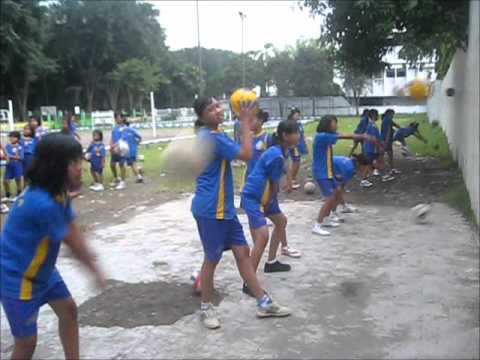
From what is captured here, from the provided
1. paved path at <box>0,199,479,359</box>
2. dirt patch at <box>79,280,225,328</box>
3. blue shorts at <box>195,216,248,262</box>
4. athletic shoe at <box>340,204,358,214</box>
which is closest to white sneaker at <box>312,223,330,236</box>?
paved path at <box>0,199,479,359</box>

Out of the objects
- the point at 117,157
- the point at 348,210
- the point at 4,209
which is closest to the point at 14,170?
the point at 4,209

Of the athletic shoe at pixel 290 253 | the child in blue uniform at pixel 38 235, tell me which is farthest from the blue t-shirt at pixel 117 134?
the child in blue uniform at pixel 38 235

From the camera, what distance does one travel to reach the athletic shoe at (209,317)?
4414mm

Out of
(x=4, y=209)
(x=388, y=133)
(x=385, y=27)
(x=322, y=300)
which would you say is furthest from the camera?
(x=388, y=133)

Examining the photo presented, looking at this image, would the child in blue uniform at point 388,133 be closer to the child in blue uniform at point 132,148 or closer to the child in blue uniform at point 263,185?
the child in blue uniform at point 132,148

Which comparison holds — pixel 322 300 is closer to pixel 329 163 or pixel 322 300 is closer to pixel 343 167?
pixel 329 163

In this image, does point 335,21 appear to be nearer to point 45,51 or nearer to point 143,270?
point 143,270

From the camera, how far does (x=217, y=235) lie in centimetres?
444

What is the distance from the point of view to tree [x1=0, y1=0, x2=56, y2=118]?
1759 inches

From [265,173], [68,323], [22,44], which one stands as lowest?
[68,323]

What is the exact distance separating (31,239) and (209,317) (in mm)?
1829

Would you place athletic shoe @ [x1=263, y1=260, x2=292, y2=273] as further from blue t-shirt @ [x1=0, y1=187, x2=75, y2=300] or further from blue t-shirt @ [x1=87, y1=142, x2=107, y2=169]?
blue t-shirt @ [x1=87, y1=142, x2=107, y2=169]

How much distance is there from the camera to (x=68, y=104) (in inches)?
2527

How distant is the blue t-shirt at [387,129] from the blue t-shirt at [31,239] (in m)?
10.5
